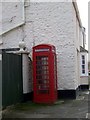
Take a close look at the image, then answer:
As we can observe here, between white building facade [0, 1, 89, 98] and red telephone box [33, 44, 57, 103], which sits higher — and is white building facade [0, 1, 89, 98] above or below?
above

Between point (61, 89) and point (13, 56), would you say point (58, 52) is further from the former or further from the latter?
point (13, 56)

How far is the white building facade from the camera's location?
1738cm

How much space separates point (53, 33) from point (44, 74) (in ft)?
9.44

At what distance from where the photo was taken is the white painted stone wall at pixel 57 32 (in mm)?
17391

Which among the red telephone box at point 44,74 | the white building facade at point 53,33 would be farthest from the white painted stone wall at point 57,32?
the red telephone box at point 44,74

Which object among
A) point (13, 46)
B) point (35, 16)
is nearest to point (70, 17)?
point (35, 16)

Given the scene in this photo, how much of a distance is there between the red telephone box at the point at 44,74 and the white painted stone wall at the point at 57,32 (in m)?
1.88

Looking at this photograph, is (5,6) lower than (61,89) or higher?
higher

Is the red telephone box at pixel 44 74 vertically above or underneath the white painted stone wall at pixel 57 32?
underneath

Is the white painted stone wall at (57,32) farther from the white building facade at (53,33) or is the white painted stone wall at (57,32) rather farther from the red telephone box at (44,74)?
the red telephone box at (44,74)

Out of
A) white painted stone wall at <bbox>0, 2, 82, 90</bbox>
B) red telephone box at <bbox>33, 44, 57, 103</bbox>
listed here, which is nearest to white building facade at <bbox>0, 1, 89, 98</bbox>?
white painted stone wall at <bbox>0, 2, 82, 90</bbox>

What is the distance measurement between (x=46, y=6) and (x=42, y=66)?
12.3 feet

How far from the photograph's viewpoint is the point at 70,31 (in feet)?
57.3

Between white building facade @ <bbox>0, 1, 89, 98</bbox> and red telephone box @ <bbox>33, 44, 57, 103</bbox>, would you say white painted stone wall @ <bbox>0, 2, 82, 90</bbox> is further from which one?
red telephone box @ <bbox>33, 44, 57, 103</bbox>
